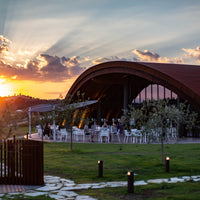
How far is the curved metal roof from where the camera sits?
22.2 m

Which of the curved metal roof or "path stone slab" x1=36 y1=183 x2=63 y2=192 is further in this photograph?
the curved metal roof

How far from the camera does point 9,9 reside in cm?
1745

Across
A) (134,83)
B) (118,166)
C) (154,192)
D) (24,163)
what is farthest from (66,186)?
(134,83)

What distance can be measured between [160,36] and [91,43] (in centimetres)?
481

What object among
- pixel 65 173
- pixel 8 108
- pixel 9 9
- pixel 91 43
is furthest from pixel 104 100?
pixel 8 108

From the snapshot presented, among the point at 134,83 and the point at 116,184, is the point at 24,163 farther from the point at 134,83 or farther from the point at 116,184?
the point at 134,83

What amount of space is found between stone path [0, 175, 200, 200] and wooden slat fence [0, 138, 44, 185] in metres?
0.43

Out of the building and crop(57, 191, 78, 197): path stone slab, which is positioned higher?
the building

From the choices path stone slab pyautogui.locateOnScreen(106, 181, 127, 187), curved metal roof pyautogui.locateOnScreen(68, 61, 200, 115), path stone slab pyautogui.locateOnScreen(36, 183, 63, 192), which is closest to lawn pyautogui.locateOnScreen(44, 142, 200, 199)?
path stone slab pyautogui.locateOnScreen(106, 181, 127, 187)

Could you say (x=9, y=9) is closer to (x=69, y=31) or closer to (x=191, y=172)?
(x=69, y=31)

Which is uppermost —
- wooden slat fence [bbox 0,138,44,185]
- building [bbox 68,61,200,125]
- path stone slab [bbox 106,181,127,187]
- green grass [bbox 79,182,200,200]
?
building [bbox 68,61,200,125]

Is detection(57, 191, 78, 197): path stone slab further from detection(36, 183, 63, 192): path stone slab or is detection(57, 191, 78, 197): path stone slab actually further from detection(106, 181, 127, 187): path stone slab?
detection(106, 181, 127, 187): path stone slab

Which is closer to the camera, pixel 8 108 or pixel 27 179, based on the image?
pixel 8 108

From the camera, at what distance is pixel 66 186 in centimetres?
835
